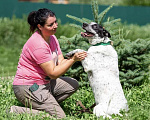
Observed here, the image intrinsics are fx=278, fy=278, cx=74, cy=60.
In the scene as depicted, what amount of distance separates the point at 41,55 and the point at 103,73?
0.86 metres

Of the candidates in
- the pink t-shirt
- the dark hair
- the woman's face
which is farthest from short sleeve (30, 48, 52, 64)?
the dark hair

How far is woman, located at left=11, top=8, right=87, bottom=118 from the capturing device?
12.1 ft

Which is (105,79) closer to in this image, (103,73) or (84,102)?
(103,73)

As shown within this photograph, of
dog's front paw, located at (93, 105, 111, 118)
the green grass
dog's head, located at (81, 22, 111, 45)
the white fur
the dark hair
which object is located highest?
the dark hair

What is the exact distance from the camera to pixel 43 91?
3871mm

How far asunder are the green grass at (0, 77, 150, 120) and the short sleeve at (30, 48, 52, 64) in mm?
732

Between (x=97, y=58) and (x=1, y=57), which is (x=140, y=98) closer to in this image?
(x=97, y=58)

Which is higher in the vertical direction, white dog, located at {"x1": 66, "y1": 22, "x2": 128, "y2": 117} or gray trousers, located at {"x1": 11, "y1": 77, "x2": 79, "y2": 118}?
white dog, located at {"x1": 66, "y1": 22, "x2": 128, "y2": 117}

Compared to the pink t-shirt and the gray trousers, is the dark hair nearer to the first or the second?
the pink t-shirt

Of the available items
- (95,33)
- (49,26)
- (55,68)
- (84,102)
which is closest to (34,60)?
(55,68)

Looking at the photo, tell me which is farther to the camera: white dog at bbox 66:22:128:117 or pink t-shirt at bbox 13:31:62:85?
pink t-shirt at bbox 13:31:62:85

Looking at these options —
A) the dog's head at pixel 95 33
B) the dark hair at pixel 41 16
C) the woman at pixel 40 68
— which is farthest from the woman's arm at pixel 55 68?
the dark hair at pixel 41 16

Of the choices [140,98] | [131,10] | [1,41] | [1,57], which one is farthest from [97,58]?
[131,10]

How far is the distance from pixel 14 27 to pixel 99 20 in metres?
6.29
